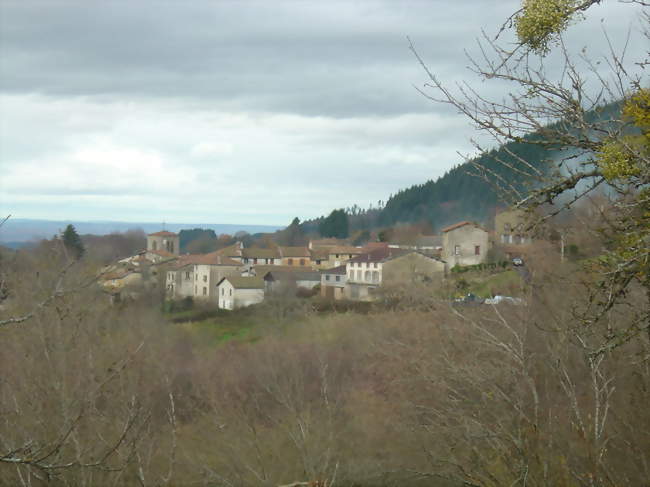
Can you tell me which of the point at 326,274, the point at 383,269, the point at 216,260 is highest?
the point at 216,260

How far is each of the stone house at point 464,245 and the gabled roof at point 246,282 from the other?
40.0ft

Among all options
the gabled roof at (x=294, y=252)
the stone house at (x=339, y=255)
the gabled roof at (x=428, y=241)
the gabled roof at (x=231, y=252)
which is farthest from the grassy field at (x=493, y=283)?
the gabled roof at (x=294, y=252)

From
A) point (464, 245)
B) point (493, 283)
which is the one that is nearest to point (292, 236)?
point (464, 245)

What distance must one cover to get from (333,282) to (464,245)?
30.8 ft

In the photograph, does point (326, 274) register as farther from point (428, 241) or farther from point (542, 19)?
point (542, 19)

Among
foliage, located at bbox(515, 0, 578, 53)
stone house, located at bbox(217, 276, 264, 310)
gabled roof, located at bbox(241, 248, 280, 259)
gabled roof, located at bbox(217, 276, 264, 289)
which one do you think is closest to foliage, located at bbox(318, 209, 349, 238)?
gabled roof, located at bbox(241, 248, 280, 259)

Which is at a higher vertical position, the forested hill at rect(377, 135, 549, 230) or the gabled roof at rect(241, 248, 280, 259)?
the forested hill at rect(377, 135, 549, 230)

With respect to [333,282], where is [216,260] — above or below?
above

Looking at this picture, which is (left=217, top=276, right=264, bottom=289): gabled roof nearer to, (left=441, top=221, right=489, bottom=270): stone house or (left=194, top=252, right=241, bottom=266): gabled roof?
(left=194, top=252, right=241, bottom=266): gabled roof

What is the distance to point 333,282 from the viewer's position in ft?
160

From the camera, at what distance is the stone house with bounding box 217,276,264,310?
4419 cm

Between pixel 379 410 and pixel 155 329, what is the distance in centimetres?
1014

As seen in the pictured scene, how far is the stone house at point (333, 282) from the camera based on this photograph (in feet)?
150

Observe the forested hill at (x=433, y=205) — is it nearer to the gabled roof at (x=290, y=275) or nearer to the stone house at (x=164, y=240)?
the gabled roof at (x=290, y=275)
